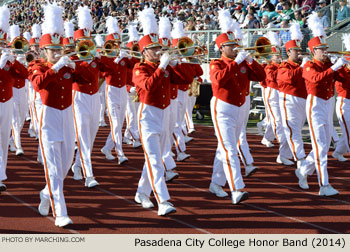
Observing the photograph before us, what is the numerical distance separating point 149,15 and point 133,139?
15.6ft

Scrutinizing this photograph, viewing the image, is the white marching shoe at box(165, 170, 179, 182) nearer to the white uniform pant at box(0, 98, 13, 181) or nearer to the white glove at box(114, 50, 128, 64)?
the white uniform pant at box(0, 98, 13, 181)

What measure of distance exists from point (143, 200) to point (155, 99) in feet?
3.83

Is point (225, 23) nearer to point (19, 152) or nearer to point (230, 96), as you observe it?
point (230, 96)

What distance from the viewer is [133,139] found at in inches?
432

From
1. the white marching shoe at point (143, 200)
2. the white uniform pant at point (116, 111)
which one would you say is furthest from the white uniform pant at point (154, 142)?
the white uniform pant at point (116, 111)

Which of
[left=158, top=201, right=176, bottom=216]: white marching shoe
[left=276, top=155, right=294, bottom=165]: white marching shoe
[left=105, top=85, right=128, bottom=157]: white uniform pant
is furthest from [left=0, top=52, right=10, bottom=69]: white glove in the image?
[left=276, top=155, right=294, bottom=165]: white marching shoe

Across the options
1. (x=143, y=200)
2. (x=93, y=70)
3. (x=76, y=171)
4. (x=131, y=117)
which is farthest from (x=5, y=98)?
(x=131, y=117)

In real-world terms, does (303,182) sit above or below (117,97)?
below

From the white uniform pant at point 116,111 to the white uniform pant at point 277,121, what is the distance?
94.1 inches

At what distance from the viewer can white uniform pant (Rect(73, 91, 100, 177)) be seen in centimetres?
762

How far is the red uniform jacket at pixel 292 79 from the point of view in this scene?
8141 millimetres

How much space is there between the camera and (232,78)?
21.9ft

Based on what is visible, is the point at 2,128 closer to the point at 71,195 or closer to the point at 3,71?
the point at 3,71

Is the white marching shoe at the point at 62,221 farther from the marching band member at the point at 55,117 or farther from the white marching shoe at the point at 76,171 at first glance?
the white marching shoe at the point at 76,171
